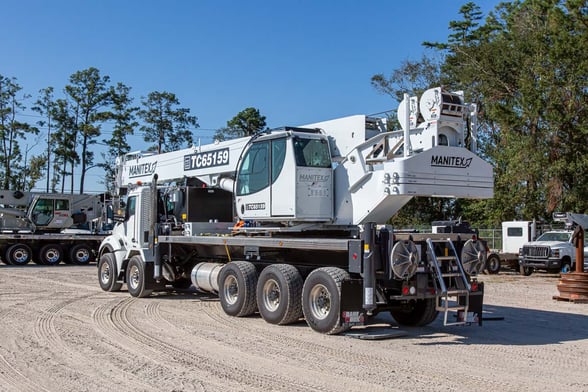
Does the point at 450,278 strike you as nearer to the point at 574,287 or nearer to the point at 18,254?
the point at 574,287

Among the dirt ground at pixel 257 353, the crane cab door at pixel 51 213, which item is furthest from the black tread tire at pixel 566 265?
the crane cab door at pixel 51 213

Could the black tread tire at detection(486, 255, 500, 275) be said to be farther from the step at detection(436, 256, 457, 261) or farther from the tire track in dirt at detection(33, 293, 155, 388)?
the tire track in dirt at detection(33, 293, 155, 388)

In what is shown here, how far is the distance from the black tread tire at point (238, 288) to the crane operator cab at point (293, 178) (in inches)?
40.5

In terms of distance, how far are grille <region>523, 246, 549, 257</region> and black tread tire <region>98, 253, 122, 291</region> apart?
1649 centimetres

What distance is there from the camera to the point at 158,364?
26.6 ft

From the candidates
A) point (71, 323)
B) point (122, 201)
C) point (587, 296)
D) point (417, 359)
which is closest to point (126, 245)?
point (122, 201)

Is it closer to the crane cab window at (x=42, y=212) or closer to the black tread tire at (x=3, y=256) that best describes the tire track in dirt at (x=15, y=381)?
the black tread tire at (x=3, y=256)

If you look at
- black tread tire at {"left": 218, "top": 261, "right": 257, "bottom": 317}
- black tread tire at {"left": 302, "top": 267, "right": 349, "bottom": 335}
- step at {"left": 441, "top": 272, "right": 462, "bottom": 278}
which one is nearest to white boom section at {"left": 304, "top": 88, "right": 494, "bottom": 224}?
step at {"left": 441, "top": 272, "right": 462, "bottom": 278}

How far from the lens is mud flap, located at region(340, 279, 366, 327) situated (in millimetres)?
9734

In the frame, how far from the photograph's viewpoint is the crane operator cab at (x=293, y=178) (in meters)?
11.4

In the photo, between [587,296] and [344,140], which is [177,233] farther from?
[587,296]

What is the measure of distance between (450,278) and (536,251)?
16749 millimetres

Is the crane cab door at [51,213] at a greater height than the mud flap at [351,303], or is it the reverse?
the crane cab door at [51,213]

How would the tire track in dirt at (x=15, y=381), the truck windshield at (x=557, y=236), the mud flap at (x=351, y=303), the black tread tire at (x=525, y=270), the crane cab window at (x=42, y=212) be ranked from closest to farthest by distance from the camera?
the tire track in dirt at (x=15, y=381)
the mud flap at (x=351, y=303)
the truck windshield at (x=557, y=236)
the black tread tire at (x=525, y=270)
the crane cab window at (x=42, y=212)
